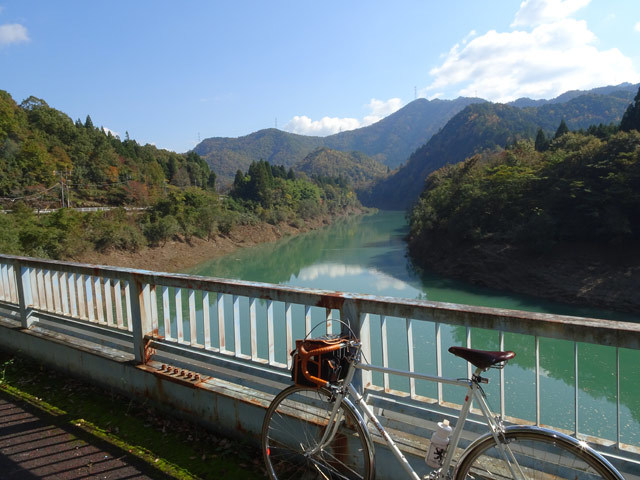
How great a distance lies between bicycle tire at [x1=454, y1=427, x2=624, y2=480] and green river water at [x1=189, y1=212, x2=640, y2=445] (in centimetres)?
312

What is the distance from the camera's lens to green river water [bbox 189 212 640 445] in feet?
28.5

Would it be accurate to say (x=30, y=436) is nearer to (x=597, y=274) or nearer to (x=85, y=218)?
(x=597, y=274)

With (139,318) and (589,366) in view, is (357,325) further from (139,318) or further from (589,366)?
(589,366)

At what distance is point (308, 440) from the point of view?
7.97 feet

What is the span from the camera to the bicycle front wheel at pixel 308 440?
2.24m

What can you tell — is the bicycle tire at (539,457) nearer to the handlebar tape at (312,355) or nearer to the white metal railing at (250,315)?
the white metal railing at (250,315)

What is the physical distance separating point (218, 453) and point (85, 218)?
30.6 meters

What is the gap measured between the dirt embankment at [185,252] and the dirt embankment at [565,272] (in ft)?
60.6

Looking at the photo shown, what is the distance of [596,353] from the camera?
11.9 meters

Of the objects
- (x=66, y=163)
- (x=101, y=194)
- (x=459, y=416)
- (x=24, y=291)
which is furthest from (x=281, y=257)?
(x=459, y=416)

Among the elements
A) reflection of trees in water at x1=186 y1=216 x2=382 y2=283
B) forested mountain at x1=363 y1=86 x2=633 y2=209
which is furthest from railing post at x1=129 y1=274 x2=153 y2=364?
forested mountain at x1=363 y1=86 x2=633 y2=209

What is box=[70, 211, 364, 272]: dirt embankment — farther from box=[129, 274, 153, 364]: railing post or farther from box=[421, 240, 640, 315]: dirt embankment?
box=[129, 274, 153, 364]: railing post

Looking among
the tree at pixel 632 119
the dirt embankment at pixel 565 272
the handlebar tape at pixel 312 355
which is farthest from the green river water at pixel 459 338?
the tree at pixel 632 119

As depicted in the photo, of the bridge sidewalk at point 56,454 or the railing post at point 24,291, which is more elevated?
the railing post at point 24,291
